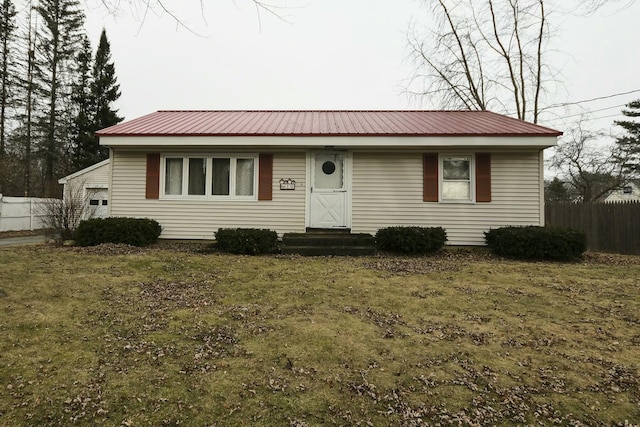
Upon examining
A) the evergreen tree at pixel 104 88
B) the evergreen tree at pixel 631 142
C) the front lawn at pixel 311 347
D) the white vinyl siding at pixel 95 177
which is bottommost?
the front lawn at pixel 311 347

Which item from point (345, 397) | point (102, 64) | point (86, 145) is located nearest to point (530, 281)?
point (345, 397)

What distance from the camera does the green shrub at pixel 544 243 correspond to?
7.73 meters

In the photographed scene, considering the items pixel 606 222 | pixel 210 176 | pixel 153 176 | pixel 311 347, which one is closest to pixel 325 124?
pixel 210 176

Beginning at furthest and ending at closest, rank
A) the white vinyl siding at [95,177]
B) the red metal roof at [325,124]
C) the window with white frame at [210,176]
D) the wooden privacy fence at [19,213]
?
the white vinyl siding at [95,177] < the wooden privacy fence at [19,213] < the window with white frame at [210,176] < the red metal roof at [325,124]

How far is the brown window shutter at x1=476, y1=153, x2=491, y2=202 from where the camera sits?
30.2 ft

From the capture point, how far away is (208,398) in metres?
2.57

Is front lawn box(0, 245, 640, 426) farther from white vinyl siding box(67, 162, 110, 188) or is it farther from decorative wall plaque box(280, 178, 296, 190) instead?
white vinyl siding box(67, 162, 110, 188)

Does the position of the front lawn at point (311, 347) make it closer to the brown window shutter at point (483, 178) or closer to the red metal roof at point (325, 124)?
the brown window shutter at point (483, 178)

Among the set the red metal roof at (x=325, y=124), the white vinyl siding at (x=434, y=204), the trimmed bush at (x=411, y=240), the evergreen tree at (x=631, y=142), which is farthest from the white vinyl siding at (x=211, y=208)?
the evergreen tree at (x=631, y=142)

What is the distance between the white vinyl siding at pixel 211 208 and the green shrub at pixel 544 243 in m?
5.14

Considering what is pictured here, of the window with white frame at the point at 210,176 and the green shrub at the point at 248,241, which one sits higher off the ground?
the window with white frame at the point at 210,176

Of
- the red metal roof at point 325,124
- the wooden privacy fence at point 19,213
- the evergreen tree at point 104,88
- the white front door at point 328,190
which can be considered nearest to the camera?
the red metal roof at point 325,124

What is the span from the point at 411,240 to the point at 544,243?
113 inches

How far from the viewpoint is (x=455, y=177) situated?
9.41 metres
